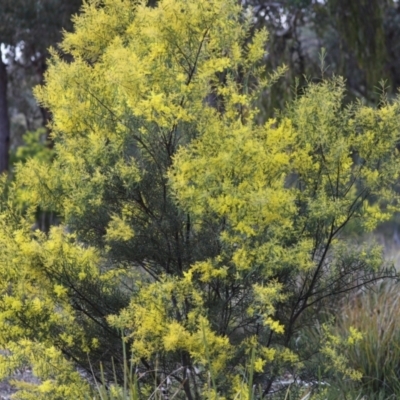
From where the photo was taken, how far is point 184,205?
3.36 m

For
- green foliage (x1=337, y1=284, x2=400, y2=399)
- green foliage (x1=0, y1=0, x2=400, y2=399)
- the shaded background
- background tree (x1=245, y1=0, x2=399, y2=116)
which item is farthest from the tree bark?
green foliage (x1=0, y1=0, x2=400, y2=399)

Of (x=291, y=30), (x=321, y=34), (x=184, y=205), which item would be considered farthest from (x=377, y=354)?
(x=321, y=34)

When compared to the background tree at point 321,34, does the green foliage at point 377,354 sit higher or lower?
lower

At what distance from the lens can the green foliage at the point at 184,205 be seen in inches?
131

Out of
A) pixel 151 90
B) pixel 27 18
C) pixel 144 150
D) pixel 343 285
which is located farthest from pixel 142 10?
pixel 27 18

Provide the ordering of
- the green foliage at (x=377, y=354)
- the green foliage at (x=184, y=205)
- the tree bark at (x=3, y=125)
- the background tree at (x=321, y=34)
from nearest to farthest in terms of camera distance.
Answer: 1. the green foliage at (x=184, y=205)
2. the green foliage at (x=377, y=354)
3. the background tree at (x=321, y=34)
4. the tree bark at (x=3, y=125)

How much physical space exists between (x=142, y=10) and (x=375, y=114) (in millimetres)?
1167

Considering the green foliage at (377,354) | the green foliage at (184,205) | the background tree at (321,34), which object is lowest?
the green foliage at (377,354)

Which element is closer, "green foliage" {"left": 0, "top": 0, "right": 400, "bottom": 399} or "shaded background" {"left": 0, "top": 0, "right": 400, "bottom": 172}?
"green foliage" {"left": 0, "top": 0, "right": 400, "bottom": 399}

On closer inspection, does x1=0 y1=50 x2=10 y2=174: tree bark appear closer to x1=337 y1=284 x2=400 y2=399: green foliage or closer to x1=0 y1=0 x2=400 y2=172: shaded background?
x1=0 y1=0 x2=400 y2=172: shaded background

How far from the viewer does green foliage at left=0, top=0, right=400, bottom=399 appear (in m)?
3.32

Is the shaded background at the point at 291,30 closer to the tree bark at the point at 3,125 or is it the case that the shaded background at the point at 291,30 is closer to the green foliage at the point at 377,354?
the tree bark at the point at 3,125

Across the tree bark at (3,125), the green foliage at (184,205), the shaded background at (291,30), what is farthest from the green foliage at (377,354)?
the tree bark at (3,125)

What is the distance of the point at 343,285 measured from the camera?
12.5 feet
